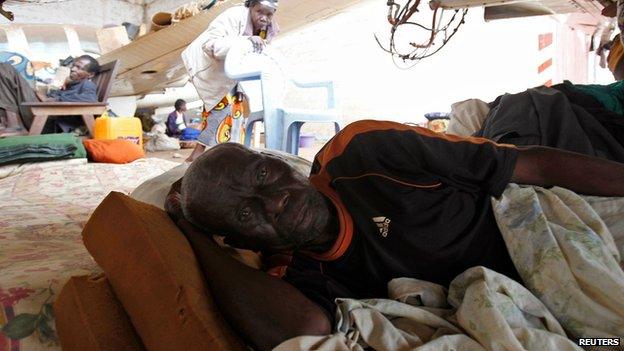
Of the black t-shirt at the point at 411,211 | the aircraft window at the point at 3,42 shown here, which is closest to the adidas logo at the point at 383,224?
the black t-shirt at the point at 411,211

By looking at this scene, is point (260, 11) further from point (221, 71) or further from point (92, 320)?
point (92, 320)

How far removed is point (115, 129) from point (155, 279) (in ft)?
12.9

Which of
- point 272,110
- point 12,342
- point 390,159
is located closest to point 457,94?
point 272,110

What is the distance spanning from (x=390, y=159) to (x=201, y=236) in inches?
16.6

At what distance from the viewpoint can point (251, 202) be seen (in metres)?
0.92

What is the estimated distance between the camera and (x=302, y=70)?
6.29 m

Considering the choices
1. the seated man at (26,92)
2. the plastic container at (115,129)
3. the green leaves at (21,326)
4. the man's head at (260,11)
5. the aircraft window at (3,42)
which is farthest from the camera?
the aircraft window at (3,42)

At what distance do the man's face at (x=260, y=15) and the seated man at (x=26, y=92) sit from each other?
2.04 m

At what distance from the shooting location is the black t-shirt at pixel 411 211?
0.97m

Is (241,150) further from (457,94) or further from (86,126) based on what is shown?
(457,94)

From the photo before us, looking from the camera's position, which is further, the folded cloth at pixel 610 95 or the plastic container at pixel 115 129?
the plastic container at pixel 115 129

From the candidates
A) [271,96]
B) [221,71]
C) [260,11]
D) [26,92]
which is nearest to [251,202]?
[271,96]

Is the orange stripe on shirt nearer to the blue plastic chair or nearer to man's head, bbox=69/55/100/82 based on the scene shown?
the blue plastic chair

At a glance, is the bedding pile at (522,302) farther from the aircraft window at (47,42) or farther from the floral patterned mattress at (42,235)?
the aircraft window at (47,42)
